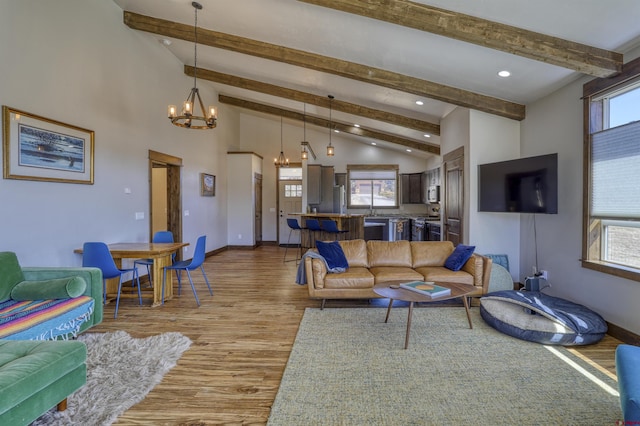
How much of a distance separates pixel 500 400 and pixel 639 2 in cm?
307

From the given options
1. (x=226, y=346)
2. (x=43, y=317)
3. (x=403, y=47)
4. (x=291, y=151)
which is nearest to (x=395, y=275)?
(x=226, y=346)

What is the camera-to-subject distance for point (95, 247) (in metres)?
3.65

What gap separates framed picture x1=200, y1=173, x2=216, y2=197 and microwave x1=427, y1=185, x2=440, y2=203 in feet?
18.5

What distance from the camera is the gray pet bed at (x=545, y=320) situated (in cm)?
290

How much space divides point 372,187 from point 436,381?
26.1 ft

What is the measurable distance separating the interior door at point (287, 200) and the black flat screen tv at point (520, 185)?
19.6ft

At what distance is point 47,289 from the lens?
2.74 metres

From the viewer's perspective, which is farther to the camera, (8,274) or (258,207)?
(258,207)

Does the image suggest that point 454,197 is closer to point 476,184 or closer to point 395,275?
point 476,184

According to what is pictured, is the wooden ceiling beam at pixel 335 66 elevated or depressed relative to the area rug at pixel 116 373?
elevated

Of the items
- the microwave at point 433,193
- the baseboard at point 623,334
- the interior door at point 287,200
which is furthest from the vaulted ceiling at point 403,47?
the interior door at point 287,200

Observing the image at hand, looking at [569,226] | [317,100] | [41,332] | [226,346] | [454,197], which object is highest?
[317,100]

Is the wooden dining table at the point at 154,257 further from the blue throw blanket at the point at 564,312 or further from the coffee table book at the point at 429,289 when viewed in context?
the blue throw blanket at the point at 564,312

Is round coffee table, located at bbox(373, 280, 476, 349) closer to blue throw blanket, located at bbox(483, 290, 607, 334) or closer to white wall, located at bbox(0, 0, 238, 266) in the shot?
blue throw blanket, located at bbox(483, 290, 607, 334)
